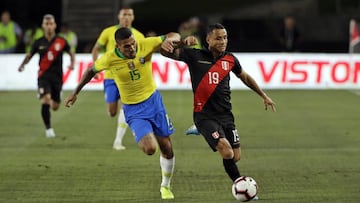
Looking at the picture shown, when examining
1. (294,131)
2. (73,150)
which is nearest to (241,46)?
(294,131)

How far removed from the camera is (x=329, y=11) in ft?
112

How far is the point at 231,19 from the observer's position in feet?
107

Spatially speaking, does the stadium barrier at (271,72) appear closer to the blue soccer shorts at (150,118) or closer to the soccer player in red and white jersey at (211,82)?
the blue soccer shorts at (150,118)

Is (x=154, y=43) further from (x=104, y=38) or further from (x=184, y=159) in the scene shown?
(x=104, y=38)

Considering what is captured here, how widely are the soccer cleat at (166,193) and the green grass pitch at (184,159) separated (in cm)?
10

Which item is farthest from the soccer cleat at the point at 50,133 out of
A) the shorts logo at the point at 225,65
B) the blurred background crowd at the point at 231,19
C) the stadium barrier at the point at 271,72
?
the blurred background crowd at the point at 231,19

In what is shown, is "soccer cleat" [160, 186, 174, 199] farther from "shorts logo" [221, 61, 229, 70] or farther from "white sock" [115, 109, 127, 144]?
"white sock" [115, 109, 127, 144]

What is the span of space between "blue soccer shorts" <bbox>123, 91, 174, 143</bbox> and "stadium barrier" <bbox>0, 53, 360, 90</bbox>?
14980 millimetres

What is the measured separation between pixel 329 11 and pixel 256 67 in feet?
28.6

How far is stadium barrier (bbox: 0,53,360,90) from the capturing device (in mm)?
26109

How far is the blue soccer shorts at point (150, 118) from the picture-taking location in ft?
35.3

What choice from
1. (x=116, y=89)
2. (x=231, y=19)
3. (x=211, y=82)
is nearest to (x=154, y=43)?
(x=211, y=82)

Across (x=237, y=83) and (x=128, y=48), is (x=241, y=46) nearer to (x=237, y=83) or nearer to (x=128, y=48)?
(x=237, y=83)

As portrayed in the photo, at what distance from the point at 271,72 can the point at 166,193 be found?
16.0 metres
